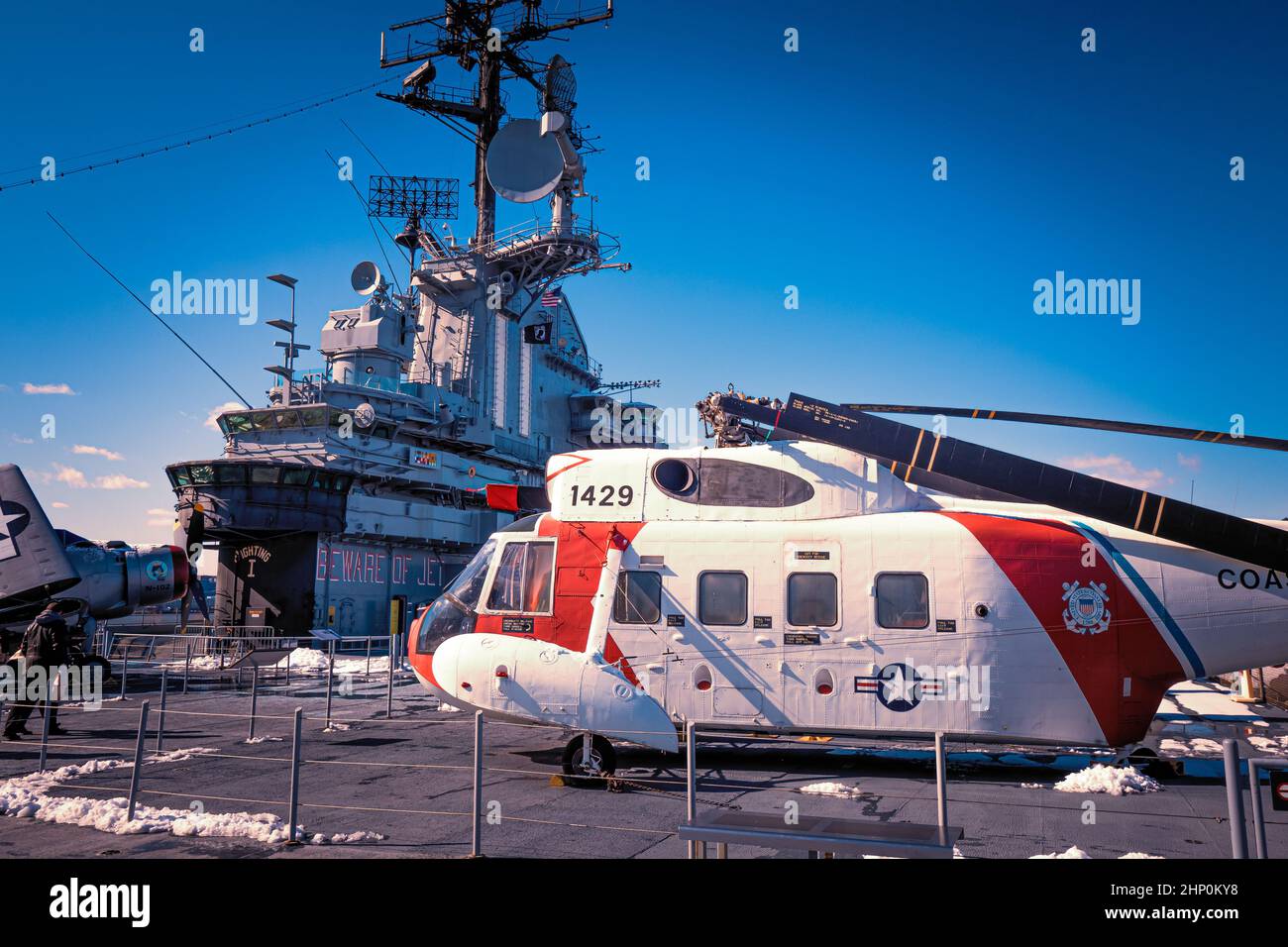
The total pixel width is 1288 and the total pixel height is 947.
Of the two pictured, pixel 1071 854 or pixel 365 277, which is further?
pixel 365 277

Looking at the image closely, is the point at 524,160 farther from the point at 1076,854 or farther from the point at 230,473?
the point at 1076,854

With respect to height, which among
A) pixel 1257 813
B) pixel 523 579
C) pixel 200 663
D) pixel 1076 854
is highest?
pixel 523 579

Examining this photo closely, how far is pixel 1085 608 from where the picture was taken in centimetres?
1045

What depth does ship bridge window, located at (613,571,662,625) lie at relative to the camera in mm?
11133

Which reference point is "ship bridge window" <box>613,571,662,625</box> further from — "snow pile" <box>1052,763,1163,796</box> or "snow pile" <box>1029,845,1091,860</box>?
"snow pile" <box>1052,763,1163,796</box>

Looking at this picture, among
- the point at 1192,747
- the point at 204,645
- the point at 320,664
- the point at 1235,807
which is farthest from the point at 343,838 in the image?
the point at 204,645

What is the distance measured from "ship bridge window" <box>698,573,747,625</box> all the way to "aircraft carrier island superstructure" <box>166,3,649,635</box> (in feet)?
77.9

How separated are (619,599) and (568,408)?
42.0 meters

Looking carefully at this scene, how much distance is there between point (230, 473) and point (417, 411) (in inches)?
399

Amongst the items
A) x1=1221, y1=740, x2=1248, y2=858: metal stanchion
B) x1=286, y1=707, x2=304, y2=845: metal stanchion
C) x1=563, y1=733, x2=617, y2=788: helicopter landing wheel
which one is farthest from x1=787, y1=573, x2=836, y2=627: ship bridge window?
x1=286, y1=707, x2=304, y2=845: metal stanchion

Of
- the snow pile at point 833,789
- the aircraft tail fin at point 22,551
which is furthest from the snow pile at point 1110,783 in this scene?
the aircraft tail fin at point 22,551

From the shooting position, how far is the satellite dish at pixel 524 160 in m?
39.4
